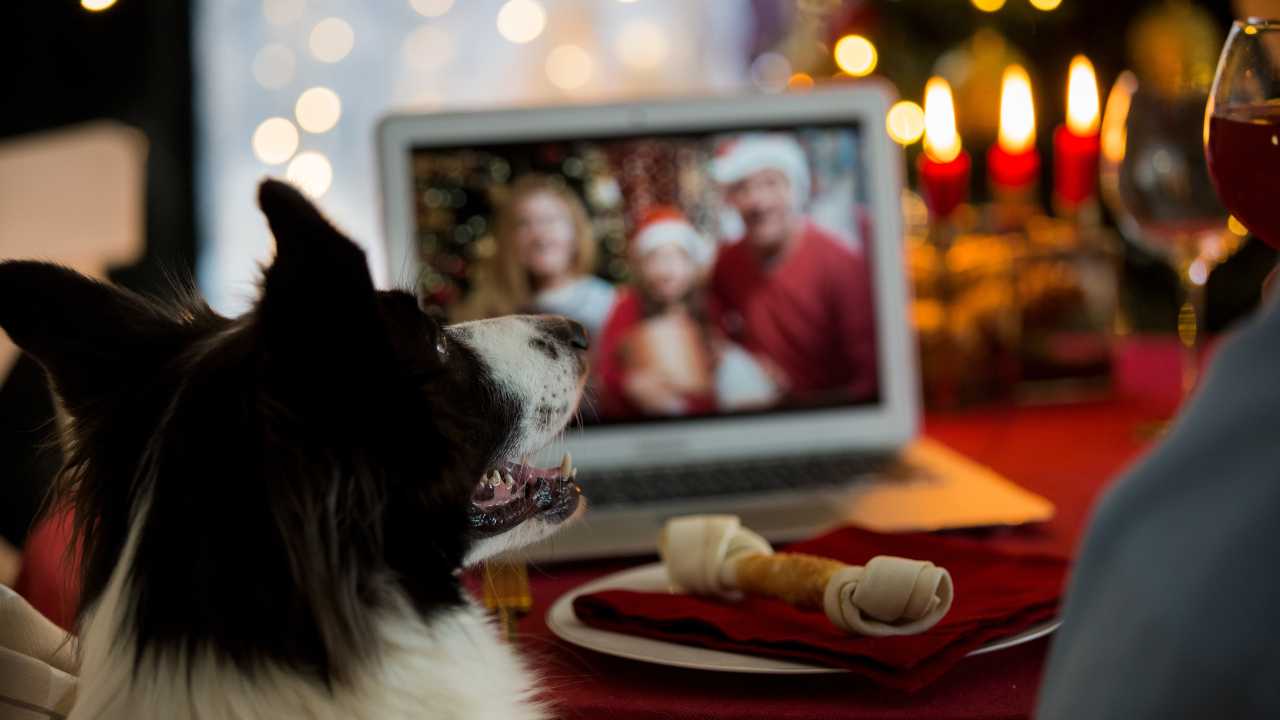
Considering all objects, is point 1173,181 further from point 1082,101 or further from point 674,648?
point 674,648

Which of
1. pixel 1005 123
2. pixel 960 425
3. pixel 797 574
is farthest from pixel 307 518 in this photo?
pixel 1005 123

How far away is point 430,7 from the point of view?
4.40 m

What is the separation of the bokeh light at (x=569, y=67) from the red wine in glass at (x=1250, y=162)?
375cm

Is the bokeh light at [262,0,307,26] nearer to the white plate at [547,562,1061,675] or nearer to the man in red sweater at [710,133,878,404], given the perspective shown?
the man in red sweater at [710,133,878,404]

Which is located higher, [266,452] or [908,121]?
[908,121]

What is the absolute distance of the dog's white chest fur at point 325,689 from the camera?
28.1 inches

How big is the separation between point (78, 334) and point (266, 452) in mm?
184

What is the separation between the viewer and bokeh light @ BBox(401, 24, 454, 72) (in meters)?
4.37

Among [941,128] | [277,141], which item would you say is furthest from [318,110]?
[941,128]

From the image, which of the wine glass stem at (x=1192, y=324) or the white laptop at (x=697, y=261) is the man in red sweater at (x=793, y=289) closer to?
the white laptop at (x=697, y=261)

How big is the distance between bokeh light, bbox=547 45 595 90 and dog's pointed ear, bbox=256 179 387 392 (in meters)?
3.87

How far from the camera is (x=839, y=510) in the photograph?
128cm

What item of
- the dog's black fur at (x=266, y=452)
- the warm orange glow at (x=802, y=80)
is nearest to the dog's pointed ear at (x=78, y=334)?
the dog's black fur at (x=266, y=452)

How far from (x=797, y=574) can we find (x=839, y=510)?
448 millimetres
